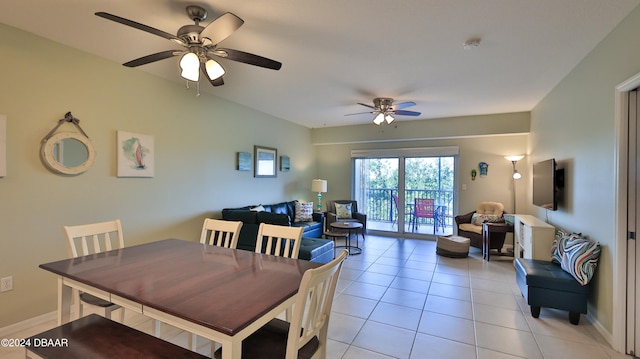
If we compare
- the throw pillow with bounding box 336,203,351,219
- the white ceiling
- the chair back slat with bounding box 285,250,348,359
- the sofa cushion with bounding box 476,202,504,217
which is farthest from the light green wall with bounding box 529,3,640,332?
the throw pillow with bounding box 336,203,351,219

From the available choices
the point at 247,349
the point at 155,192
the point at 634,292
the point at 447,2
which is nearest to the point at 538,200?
the point at 634,292

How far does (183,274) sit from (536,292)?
3.13 m

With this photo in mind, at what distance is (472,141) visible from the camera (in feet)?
19.3

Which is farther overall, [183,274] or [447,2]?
[447,2]

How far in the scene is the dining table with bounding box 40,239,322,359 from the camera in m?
1.18

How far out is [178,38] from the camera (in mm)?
2078

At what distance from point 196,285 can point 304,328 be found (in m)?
0.61

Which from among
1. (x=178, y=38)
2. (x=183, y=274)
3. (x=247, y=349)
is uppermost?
(x=178, y=38)

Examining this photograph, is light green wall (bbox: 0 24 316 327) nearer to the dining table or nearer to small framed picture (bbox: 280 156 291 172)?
the dining table

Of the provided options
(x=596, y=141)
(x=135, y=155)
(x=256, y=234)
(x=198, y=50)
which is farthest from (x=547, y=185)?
(x=135, y=155)

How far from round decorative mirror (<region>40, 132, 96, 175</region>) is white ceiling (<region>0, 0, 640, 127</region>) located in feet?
2.96

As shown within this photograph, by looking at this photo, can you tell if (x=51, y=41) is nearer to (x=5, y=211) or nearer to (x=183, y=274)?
(x=5, y=211)

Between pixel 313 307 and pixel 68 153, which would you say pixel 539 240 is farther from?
pixel 68 153

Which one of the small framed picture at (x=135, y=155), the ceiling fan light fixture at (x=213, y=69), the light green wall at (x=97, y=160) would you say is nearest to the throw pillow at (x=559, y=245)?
the ceiling fan light fixture at (x=213, y=69)
